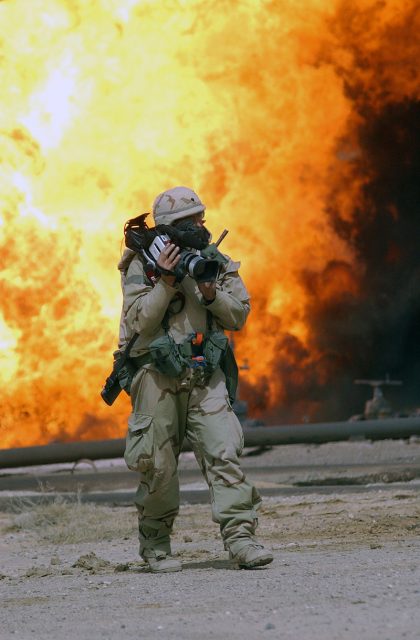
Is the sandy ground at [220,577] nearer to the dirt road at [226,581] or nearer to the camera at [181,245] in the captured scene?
the dirt road at [226,581]

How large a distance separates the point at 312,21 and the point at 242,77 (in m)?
1.55

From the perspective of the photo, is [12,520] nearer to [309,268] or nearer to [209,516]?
[209,516]

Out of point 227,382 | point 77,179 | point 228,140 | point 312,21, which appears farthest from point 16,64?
point 227,382

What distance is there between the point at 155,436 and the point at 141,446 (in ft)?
0.31

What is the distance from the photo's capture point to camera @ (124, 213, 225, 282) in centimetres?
733

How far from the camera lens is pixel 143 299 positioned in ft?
24.6

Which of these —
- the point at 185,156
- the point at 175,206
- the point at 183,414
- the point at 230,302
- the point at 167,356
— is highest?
the point at 185,156

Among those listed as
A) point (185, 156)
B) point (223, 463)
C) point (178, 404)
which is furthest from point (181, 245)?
point (185, 156)

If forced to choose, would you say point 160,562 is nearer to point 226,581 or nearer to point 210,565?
point 210,565

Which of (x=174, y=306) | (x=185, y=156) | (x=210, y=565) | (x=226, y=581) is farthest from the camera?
(x=185, y=156)

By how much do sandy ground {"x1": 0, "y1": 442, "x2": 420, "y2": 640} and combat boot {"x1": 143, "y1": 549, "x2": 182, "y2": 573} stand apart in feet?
0.32

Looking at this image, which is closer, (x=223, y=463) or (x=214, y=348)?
(x=223, y=463)

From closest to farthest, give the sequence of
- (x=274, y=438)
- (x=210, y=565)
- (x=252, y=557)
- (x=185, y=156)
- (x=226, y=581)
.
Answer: (x=226, y=581) < (x=252, y=557) < (x=210, y=565) < (x=274, y=438) < (x=185, y=156)

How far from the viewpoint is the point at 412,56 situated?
21.6m
